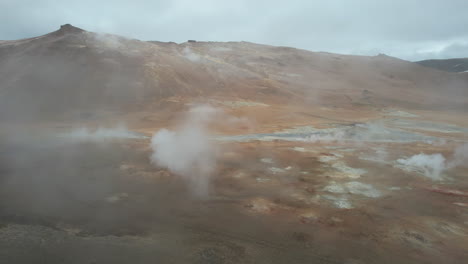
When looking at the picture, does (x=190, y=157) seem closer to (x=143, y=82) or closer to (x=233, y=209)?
(x=233, y=209)

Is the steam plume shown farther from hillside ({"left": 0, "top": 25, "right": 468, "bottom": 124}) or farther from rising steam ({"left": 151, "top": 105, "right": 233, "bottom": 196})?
hillside ({"left": 0, "top": 25, "right": 468, "bottom": 124})

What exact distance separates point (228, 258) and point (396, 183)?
854 centimetres

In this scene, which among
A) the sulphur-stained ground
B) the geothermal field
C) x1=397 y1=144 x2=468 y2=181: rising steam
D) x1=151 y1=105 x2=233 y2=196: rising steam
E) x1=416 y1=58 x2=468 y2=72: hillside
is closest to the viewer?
the sulphur-stained ground

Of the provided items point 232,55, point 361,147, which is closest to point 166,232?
point 361,147

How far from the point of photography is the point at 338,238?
7.61 meters

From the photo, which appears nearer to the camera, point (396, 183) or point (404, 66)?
point (396, 183)

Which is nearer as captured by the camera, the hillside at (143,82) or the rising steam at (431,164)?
the rising steam at (431,164)

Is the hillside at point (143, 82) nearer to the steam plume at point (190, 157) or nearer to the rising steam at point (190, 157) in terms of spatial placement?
the rising steam at point (190, 157)

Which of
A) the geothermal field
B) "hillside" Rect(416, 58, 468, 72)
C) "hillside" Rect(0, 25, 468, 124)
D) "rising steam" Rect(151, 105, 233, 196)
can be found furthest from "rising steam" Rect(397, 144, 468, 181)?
"hillside" Rect(416, 58, 468, 72)

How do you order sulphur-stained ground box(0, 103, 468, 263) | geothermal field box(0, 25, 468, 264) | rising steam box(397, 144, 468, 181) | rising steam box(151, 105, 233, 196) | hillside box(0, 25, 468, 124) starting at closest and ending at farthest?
1. sulphur-stained ground box(0, 103, 468, 263)
2. geothermal field box(0, 25, 468, 264)
3. rising steam box(151, 105, 233, 196)
4. rising steam box(397, 144, 468, 181)
5. hillside box(0, 25, 468, 124)

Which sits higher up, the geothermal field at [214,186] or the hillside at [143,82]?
the hillside at [143,82]

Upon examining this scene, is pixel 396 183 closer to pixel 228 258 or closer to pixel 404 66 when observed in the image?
pixel 228 258

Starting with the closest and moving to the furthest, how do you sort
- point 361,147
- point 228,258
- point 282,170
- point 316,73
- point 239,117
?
point 228,258, point 282,170, point 361,147, point 239,117, point 316,73

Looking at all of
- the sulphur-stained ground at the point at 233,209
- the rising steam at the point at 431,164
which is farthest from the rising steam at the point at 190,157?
the rising steam at the point at 431,164
